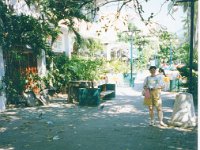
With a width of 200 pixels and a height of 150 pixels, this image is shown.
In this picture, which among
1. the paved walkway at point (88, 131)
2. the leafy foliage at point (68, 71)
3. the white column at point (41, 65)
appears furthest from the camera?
the leafy foliage at point (68, 71)

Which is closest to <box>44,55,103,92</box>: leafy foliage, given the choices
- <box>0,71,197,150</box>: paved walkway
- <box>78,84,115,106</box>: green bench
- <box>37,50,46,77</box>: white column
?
<box>37,50,46,77</box>: white column

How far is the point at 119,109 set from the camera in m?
13.2

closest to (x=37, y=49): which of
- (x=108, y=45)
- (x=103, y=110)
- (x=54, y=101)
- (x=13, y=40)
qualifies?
(x=13, y=40)

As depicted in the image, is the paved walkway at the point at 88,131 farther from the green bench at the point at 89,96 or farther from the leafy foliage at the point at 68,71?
the leafy foliage at the point at 68,71

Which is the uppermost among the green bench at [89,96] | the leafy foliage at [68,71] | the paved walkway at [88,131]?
the leafy foliage at [68,71]

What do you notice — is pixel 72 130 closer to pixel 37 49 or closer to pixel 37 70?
pixel 37 49

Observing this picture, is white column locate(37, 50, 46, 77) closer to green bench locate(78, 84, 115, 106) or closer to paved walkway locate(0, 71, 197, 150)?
green bench locate(78, 84, 115, 106)

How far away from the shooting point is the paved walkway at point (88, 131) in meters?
7.70

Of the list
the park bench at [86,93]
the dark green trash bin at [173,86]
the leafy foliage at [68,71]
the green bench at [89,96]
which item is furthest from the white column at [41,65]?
the dark green trash bin at [173,86]

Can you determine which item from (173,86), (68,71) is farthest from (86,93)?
(173,86)

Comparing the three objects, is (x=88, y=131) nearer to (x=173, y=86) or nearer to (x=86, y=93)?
(x=86, y=93)

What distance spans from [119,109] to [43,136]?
16.7 ft

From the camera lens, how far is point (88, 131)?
9188 mm

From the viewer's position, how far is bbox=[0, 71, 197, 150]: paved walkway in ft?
25.3
